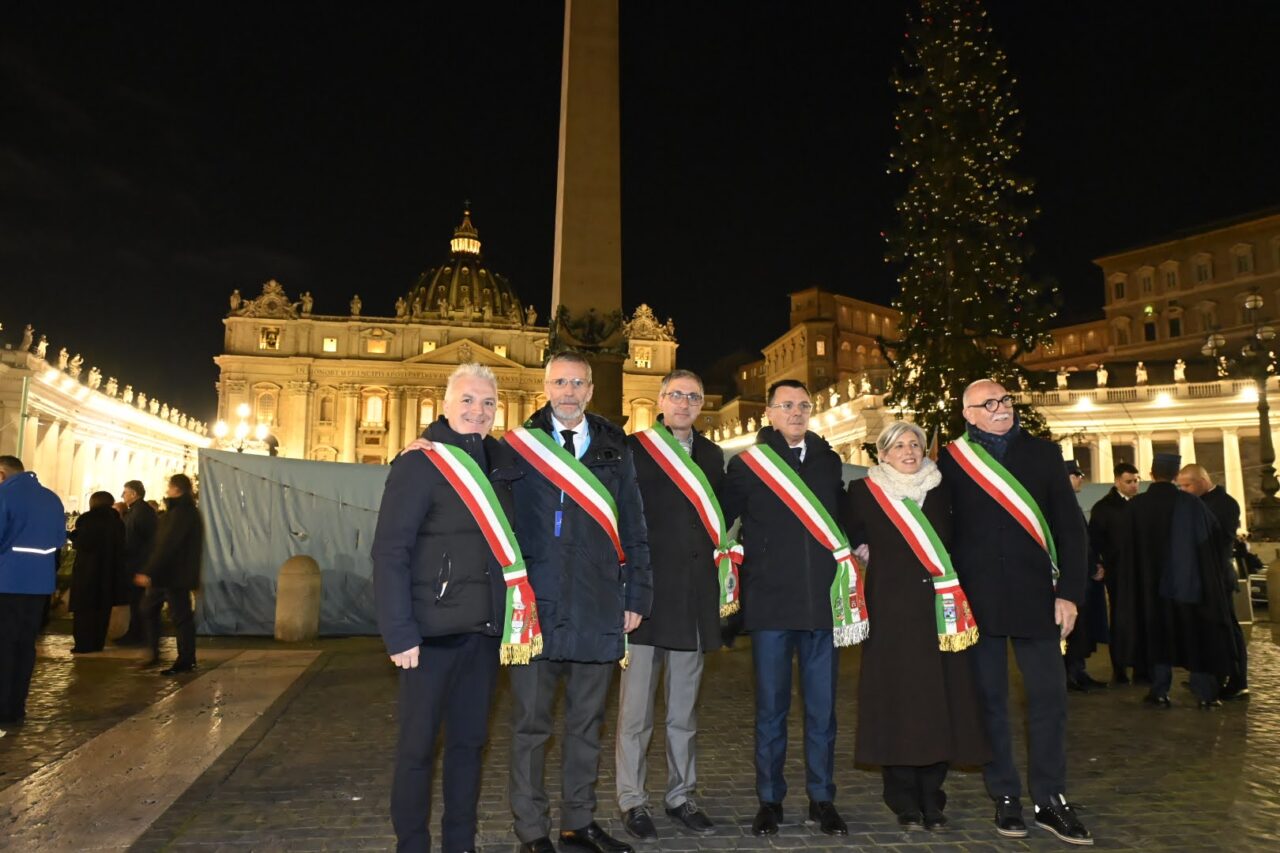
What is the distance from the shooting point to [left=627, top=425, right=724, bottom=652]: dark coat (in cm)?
420

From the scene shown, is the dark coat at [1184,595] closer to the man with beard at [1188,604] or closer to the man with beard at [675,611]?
the man with beard at [1188,604]

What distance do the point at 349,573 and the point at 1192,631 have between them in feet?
31.2

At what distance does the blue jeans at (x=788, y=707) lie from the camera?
13.9ft

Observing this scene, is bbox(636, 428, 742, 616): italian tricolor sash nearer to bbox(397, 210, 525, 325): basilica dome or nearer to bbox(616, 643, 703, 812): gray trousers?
bbox(616, 643, 703, 812): gray trousers

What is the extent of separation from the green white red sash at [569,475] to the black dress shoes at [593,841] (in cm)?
126

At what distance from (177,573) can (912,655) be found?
24.4 feet

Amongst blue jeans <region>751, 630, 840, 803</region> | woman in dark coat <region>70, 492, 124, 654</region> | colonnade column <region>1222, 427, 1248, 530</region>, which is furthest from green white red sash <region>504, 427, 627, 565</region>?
colonnade column <region>1222, 427, 1248, 530</region>

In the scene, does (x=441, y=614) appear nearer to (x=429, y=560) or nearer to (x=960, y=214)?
(x=429, y=560)

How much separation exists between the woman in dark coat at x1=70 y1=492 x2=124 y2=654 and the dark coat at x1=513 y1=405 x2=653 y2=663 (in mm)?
7994

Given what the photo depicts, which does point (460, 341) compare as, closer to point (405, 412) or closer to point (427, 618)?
point (405, 412)

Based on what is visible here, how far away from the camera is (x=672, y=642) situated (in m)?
4.16

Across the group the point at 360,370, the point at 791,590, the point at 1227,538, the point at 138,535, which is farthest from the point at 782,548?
the point at 360,370

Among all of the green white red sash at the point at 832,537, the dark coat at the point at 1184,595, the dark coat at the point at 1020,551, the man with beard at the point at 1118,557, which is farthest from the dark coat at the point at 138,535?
the dark coat at the point at 1184,595

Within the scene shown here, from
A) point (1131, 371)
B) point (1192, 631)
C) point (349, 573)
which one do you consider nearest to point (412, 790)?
point (1192, 631)
